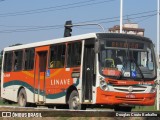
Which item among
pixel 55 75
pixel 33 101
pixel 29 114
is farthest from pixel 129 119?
pixel 33 101

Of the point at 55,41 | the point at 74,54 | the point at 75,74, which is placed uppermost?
the point at 55,41

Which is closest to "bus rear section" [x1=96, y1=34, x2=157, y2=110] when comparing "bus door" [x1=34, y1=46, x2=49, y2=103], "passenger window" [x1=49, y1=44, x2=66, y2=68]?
"passenger window" [x1=49, y1=44, x2=66, y2=68]

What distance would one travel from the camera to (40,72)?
2362 centimetres

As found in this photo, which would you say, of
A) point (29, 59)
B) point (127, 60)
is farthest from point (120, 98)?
point (29, 59)

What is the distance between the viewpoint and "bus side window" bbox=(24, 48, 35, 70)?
24.6 metres

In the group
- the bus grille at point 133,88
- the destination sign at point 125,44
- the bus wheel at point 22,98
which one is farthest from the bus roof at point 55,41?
the bus wheel at point 22,98

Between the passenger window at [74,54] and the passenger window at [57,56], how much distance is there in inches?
22.6

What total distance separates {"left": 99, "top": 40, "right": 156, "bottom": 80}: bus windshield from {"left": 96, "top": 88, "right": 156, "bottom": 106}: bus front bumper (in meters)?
0.64

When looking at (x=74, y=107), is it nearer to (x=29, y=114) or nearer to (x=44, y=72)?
(x=44, y=72)

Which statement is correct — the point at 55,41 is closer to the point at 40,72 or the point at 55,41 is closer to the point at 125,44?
the point at 40,72

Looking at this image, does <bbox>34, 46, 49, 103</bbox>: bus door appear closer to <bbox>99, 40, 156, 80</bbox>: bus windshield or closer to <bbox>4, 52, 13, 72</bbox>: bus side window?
<bbox>4, 52, 13, 72</bbox>: bus side window

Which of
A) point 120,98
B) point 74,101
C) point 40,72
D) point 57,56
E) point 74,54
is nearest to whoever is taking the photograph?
point 120,98

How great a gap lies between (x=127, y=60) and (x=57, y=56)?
4145 millimetres

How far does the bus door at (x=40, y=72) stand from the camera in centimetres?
2327
